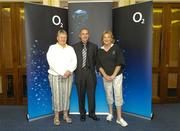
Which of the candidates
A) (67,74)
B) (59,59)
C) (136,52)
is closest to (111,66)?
(136,52)

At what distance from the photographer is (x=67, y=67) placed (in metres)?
3.80

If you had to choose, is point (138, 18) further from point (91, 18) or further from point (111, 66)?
point (111, 66)

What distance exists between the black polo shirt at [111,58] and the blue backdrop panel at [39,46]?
0.91 metres

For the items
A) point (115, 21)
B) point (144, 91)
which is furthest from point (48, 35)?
point (144, 91)

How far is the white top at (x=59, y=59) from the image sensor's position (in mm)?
3748

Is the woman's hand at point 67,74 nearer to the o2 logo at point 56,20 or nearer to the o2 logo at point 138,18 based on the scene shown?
the o2 logo at point 56,20

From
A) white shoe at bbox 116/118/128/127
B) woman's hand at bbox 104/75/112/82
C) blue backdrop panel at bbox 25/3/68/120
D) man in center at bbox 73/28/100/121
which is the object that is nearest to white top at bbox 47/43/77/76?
man in center at bbox 73/28/100/121

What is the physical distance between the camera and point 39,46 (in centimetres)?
399

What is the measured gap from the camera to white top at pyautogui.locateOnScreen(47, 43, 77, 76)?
3748mm

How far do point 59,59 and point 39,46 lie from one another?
49cm

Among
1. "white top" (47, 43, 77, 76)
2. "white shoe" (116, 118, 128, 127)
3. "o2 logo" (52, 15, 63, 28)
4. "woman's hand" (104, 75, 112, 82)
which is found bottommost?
"white shoe" (116, 118, 128, 127)

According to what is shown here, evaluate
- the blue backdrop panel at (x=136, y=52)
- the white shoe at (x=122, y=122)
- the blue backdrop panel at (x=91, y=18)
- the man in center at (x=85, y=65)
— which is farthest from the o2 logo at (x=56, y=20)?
the white shoe at (x=122, y=122)

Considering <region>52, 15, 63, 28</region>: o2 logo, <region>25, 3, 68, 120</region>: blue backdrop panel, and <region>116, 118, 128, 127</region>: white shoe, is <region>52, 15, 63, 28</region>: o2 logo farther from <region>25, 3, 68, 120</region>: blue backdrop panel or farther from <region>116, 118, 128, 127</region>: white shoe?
<region>116, 118, 128, 127</region>: white shoe

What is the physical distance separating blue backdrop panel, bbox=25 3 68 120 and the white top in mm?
305
